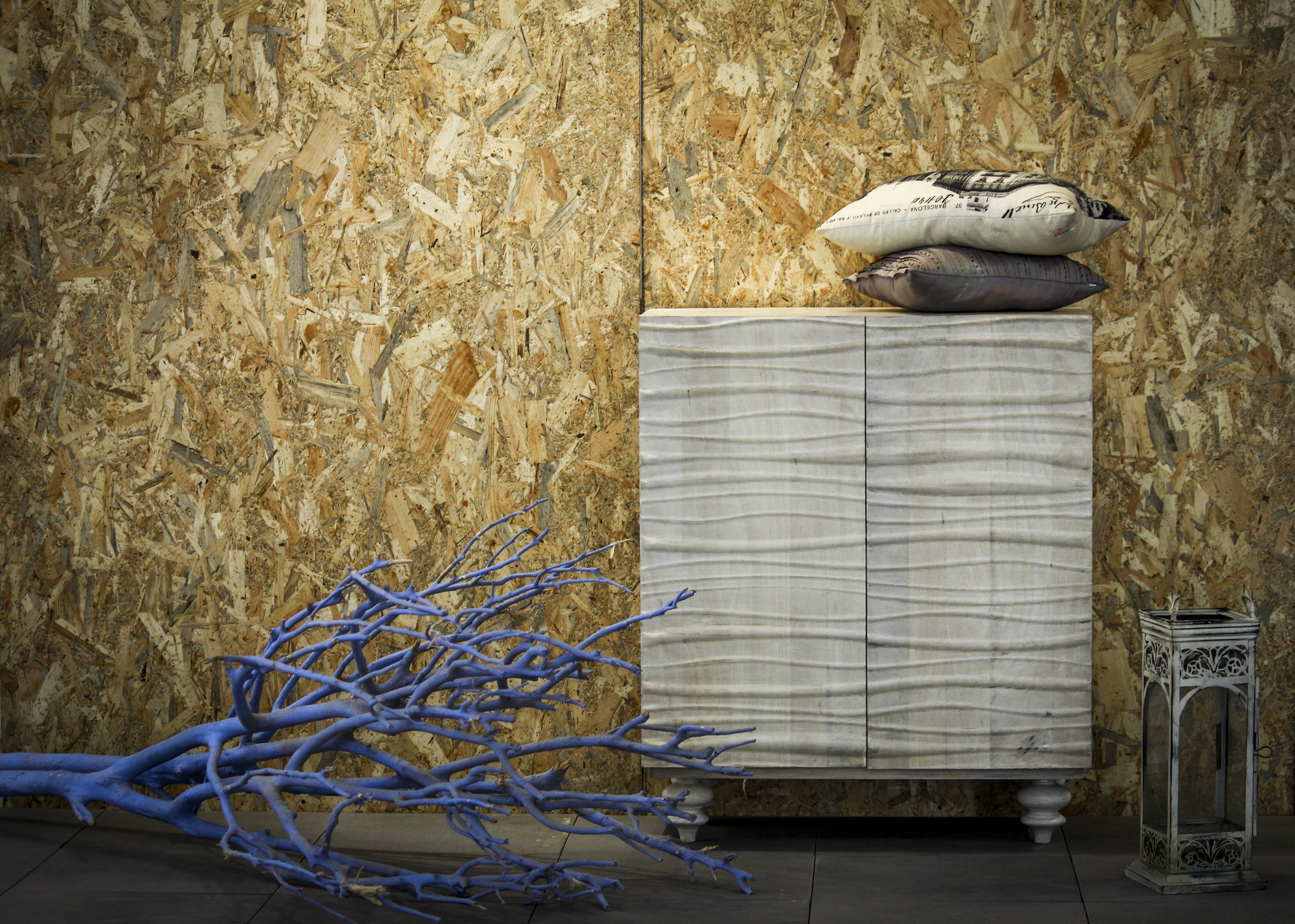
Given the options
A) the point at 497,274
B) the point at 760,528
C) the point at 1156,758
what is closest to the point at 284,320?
the point at 497,274

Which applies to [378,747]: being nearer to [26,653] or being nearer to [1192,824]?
[26,653]

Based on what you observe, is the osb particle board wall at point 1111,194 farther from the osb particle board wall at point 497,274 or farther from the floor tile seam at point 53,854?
the floor tile seam at point 53,854

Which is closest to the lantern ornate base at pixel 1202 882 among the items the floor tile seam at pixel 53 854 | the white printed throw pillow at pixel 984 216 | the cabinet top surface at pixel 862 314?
the cabinet top surface at pixel 862 314

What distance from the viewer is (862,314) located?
2.62 meters

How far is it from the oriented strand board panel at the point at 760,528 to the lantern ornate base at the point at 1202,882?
23.9 inches

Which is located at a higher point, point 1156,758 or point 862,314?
point 862,314

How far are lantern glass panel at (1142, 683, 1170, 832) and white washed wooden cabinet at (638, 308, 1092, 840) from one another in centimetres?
12

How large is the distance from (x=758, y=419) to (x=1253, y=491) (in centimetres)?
119

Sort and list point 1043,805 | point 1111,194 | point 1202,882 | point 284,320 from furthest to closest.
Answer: point 284,320, point 1111,194, point 1043,805, point 1202,882

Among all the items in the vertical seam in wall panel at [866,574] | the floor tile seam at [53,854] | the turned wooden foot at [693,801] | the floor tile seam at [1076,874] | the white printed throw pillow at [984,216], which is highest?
the white printed throw pillow at [984,216]

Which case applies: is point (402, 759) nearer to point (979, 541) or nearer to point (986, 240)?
point (979, 541)

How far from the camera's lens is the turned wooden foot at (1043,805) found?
2.70 m

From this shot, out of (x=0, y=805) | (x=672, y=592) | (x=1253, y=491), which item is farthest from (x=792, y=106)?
(x=0, y=805)

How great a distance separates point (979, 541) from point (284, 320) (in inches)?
65.4
